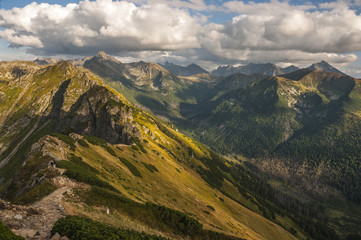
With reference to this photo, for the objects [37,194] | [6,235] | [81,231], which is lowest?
[37,194]

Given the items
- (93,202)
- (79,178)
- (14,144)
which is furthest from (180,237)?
(14,144)

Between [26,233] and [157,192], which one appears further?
[157,192]

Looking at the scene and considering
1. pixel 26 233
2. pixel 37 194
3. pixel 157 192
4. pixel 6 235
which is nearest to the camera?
pixel 6 235

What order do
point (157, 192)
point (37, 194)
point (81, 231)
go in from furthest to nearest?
point (157, 192) → point (37, 194) → point (81, 231)

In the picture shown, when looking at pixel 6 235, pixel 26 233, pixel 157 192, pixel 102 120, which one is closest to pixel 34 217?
pixel 26 233

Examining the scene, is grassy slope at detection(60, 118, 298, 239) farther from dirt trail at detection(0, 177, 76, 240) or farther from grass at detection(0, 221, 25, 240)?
grass at detection(0, 221, 25, 240)

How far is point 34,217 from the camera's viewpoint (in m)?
23.7

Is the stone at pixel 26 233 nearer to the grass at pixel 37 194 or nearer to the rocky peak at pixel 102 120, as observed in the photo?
the grass at pixel 37 194

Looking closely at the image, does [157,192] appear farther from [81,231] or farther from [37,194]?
[81,231]

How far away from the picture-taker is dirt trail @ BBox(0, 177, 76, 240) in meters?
20.5

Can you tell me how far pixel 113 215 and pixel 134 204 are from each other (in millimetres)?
5956

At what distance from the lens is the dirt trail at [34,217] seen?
20.5 m

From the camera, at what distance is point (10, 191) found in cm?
4247

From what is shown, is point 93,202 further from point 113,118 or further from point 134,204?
point 113,118
